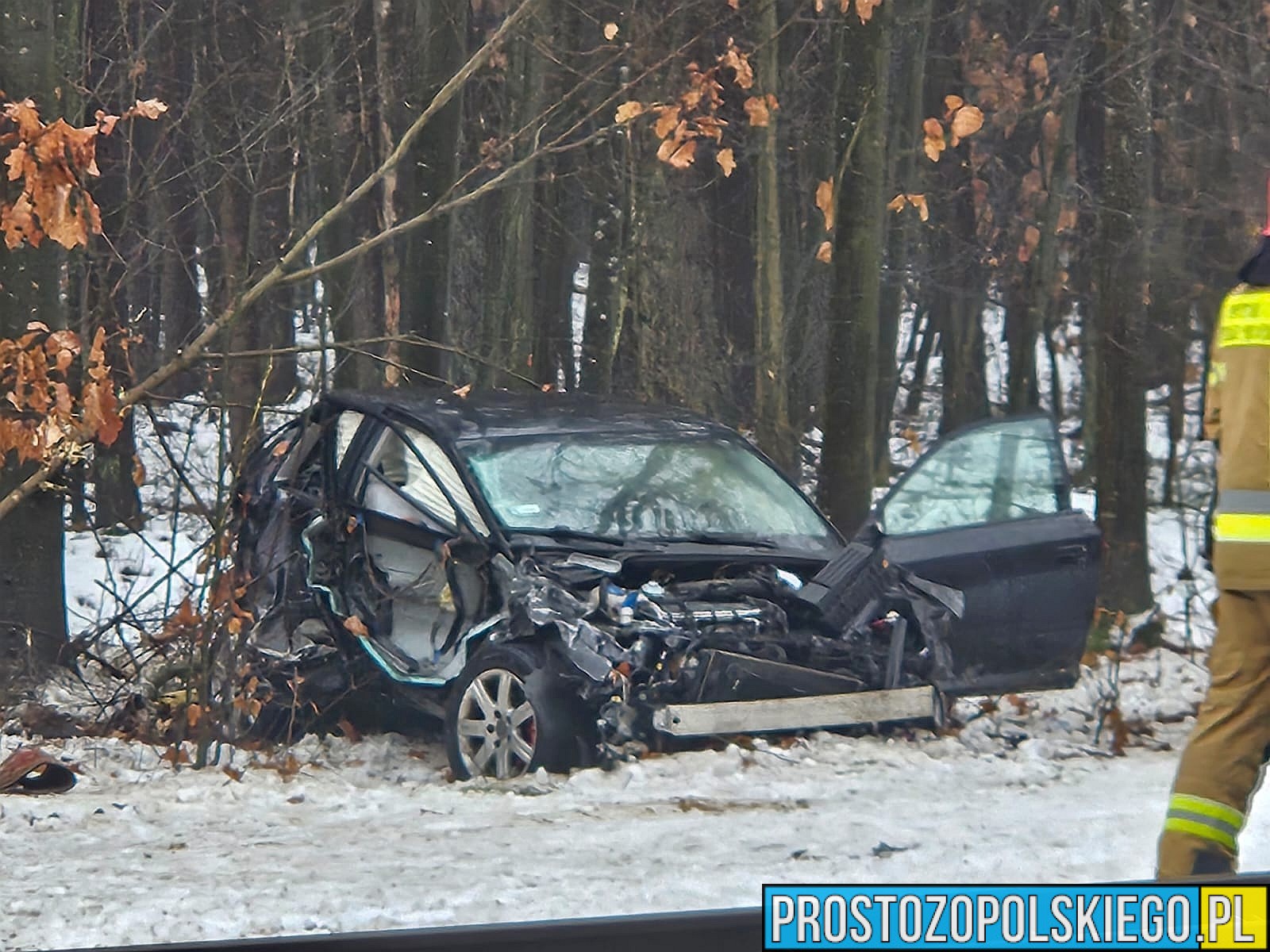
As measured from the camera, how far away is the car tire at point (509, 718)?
561 cm

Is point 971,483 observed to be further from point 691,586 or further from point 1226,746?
point 1226,746

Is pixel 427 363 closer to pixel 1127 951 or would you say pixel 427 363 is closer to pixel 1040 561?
pixel 1040 561

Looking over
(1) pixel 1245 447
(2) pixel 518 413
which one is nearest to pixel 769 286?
(2) pixel 518 413

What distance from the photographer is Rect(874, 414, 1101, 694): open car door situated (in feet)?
18.9

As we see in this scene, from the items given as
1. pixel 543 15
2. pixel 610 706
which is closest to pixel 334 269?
pixel 543 15

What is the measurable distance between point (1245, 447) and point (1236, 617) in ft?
1.35

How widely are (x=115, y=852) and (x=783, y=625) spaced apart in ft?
7.37

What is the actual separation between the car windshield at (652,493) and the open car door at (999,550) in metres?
0.34

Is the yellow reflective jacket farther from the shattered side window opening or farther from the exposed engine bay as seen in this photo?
the shattered side window opening

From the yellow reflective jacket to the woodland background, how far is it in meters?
1.64

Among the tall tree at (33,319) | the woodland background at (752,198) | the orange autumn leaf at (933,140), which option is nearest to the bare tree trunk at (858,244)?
the woodland background at (752,198)

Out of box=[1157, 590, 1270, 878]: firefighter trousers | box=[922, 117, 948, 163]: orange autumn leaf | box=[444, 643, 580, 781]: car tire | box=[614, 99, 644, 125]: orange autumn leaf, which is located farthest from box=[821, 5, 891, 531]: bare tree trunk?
box=[1157, 590, 1270, 878]: firefighter trousers

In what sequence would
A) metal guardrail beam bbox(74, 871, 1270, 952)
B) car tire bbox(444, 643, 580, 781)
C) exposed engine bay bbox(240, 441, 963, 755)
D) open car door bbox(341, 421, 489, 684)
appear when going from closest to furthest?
metal guardrail beam bbox(74, 871, 1270, 952) → car tire bbox(444, 643, 580, 781) → exposed engine bay bbox(240, 441, 963, 755) → open car door bbox(341, 421, 489, 684)

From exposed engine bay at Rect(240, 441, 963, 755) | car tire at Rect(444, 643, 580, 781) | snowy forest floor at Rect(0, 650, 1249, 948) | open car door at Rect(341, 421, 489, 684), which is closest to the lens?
snowy forest floor at Rect(0, 650, 1249, 948)
